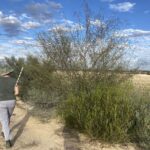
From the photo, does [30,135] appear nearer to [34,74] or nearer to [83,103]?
[83,103]

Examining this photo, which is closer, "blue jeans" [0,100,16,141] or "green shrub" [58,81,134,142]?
"blue jeans" [0,100,16,141]

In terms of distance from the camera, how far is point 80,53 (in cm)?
1452

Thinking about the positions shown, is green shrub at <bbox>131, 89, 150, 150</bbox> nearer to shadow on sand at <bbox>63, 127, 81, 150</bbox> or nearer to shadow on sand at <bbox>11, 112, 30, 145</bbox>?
shadow on sand at <bbox>63, 127, 81, 150</bbox>

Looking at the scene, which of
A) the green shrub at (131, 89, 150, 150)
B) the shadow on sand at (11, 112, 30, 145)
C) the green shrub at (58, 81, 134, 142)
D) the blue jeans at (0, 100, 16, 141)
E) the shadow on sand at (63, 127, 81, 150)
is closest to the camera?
the blue jeans at (0, 100, 16, 141)

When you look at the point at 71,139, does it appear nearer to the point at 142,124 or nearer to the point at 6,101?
the point at 142,124

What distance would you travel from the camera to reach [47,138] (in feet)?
35.1

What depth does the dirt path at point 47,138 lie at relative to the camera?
986 centimetres

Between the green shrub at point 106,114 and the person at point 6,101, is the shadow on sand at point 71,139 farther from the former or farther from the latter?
the person at point 6,101

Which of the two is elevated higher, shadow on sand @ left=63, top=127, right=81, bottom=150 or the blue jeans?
the blue jeans

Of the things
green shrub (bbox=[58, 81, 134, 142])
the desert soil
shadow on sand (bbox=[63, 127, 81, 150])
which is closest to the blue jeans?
the desert soil

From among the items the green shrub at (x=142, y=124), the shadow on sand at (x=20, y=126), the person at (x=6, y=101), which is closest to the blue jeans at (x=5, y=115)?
the person at (x=6, y=101)

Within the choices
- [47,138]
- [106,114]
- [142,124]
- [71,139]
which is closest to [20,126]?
[47,138]

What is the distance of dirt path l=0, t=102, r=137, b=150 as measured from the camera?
9863 millimetres

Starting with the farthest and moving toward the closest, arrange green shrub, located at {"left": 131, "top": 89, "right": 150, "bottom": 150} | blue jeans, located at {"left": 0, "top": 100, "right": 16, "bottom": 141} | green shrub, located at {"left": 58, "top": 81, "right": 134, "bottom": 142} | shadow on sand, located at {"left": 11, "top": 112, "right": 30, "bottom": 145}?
shadow on sand, located at {"left": 11, "top": 112, "right": 30, "bottom": 145}
green shrub, located at {"left": 58, "top": 81, "right": 134, "bottom": 142}
green shrub, located at {"left": 131, "top": 89, "right": 150, "bottom": 150}
blue jeans, located at {"left": 0, "top": 100, "right": 16, "bottom": 141}
